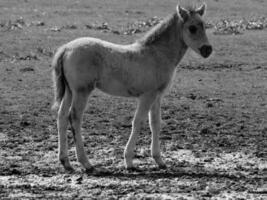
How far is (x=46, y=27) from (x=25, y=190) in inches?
737

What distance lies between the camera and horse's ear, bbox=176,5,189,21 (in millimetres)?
11609

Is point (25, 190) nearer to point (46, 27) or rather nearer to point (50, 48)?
point (50, 48)

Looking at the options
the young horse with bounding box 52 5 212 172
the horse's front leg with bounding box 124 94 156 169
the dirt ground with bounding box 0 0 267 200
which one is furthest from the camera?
the horse's front leg with bounding box 124 94 156 169

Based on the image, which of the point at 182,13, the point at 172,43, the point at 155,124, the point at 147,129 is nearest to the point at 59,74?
the point at 155,124

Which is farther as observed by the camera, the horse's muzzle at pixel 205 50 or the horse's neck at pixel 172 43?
the horse's neck at pixel 172 43

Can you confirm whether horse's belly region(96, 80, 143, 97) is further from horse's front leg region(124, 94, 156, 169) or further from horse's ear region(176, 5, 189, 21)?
horse's ear region(176, 5, 189, 21)

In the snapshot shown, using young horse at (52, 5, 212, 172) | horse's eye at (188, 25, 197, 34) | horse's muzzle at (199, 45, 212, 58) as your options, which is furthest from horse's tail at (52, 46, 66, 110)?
horse's muzzle at (199, 45, 212, 58)

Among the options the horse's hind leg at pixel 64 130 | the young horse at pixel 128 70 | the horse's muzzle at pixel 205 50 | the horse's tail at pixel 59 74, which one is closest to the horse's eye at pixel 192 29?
the young horse at pixel 128 70

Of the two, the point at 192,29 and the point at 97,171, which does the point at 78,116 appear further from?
the point at 192,29

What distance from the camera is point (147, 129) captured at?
14.1m

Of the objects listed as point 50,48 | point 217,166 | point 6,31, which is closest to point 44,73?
point 50,48

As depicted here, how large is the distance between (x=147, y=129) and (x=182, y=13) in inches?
123

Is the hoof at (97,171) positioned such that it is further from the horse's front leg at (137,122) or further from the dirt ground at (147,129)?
the horse's front leg at (137,122)

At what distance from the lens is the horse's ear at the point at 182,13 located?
11609mm
